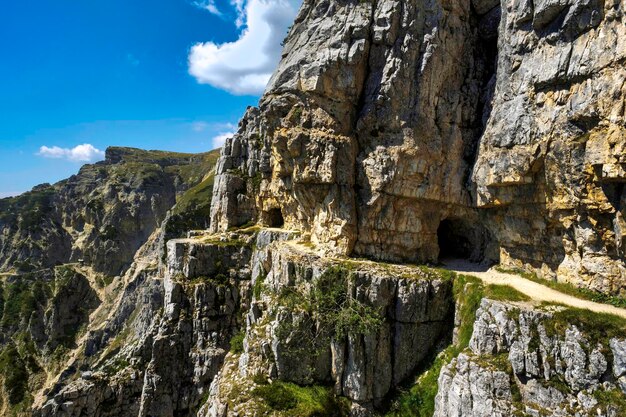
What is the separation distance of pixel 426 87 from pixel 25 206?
15966cm

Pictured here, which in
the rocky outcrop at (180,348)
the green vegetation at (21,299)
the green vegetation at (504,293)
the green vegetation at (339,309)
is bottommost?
the green vegetation at (21,299)

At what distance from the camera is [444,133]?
2995 cm

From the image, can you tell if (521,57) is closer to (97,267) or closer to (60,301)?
(60,301)

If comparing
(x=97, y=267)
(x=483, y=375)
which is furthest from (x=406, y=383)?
(x=97, y=267)

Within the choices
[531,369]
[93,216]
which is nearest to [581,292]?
[531,369]

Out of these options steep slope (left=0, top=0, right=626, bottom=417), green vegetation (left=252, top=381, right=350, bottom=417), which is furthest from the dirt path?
green vegetation (left=252, top=381, right=350, bottom=417)

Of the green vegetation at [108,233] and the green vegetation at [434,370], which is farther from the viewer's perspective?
the green vegetation at [108,233]

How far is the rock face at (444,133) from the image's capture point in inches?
861

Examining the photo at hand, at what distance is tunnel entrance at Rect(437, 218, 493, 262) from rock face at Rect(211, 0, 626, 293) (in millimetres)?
150

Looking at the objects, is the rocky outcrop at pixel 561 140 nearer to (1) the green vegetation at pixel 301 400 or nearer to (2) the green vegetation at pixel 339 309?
(2) the green vegetation at pixel 339 309

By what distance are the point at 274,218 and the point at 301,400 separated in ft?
79.5

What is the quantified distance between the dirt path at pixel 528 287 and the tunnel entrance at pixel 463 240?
1449 mm

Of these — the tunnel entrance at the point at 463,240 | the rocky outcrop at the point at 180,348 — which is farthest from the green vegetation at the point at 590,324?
the rocky outcrop at the point at 180,348

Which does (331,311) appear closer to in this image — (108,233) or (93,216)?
(108,233)
